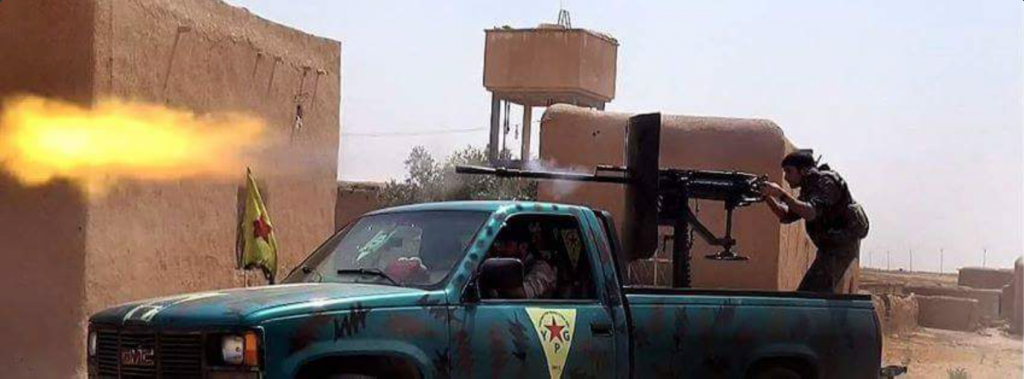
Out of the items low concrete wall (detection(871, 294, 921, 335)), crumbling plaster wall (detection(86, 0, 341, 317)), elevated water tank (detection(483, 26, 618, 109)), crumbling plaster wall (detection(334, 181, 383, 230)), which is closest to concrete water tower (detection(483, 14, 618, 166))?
elevated water tank (detection(483, 26, 618, 109))

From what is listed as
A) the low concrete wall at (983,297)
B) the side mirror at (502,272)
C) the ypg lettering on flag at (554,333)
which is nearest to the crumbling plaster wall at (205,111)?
the ypg lettering on flag at (554,333)

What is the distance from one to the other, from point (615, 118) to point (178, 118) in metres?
8.23

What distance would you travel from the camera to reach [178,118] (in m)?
12.4

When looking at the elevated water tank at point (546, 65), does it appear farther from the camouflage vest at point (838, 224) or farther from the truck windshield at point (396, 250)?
the truck windshield at point (396, 250)

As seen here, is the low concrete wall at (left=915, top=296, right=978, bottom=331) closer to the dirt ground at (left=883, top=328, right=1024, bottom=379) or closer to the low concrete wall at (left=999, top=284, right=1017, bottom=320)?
the dirt ground at (left=883, top=328, right=1024, bottom=379)

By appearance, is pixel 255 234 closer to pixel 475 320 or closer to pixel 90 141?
pixel 90 141

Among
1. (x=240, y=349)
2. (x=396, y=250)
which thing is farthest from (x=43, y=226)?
(x=240, y=349)

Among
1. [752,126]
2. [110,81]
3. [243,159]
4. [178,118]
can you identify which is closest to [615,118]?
[752,126]

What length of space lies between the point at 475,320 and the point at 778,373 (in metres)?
2.41

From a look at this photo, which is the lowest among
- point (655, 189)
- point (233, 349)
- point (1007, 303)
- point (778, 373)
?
point (1007, 303)

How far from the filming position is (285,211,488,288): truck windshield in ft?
22.8

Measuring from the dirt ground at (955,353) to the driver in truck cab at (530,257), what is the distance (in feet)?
33.5

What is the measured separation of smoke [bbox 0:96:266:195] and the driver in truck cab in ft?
16.0

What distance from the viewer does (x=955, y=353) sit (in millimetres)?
21750
